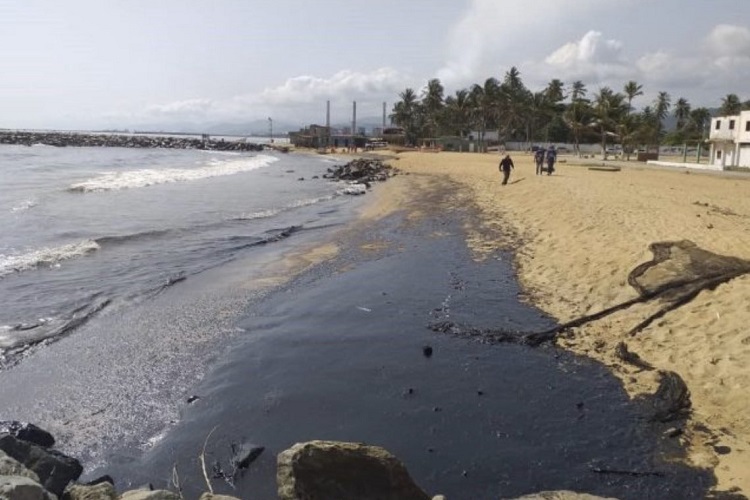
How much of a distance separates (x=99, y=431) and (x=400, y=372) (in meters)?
3.97

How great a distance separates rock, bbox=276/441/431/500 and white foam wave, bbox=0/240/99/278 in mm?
12973

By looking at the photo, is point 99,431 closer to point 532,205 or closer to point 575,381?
point 575,381

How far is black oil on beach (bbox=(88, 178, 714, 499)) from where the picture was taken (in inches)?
228

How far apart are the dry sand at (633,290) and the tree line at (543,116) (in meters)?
43.3

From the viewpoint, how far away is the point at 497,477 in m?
5.76

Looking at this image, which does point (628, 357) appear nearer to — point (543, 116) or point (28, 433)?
point (28, 433)

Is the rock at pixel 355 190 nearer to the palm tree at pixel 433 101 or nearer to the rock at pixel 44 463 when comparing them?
the rock at pixel 44 463

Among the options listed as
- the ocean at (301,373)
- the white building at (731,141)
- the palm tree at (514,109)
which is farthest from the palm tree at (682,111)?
the ocean at (301,373)

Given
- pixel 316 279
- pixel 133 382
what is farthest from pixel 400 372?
pixel 316 279

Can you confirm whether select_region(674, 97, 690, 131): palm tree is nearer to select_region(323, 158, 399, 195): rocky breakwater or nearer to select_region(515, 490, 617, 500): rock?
select_region(323, 158, 399, 195): rocky breakwater

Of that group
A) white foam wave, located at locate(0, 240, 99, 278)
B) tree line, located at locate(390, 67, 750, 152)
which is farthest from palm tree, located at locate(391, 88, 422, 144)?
white foam wave, located at locate(0, 240, 99, 278)

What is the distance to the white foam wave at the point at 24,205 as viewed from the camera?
Result: 85.9 ft

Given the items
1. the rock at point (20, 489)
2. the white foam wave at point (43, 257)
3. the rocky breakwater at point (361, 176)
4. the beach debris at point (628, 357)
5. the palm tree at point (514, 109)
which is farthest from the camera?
the palm tree at point (514, 109)

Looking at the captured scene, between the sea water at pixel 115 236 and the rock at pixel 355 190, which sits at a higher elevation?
the rock at pixel 355 190
